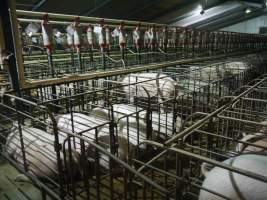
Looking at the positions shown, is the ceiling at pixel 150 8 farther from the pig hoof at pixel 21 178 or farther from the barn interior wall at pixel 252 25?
the pig hoof at pixel 21 178

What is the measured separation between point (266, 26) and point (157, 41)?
18.2 meters

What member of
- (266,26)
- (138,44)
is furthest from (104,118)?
(266,26)

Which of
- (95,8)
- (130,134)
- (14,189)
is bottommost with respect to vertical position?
(14,189)

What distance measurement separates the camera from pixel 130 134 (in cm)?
282

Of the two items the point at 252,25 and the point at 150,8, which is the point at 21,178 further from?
the point at 252,25

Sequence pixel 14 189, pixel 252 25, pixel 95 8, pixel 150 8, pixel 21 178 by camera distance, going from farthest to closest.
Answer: pixel 252 25 → pixel 150 8 → pixel 95 8 → pixel 21 178 → pixel 14 189

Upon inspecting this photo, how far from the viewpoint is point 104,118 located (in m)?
2.82

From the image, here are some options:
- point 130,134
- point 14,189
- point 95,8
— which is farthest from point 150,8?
point 14,189

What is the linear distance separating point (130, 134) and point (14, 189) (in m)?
1.30

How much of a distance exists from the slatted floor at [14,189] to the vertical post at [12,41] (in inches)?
31.9

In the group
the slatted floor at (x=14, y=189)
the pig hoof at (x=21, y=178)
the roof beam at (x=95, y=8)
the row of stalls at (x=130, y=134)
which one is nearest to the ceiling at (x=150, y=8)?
the roof beam at (x=95, y=8)

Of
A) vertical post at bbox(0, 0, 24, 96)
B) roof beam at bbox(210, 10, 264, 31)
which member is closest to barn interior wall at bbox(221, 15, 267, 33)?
roof beam at bbox(210, 10, 264, 31)

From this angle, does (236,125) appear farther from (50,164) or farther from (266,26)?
(266,26)

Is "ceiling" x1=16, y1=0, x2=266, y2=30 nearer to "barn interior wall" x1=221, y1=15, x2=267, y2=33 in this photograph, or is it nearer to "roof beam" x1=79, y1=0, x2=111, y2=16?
"roof beam" x1=79, y1=0, x2=111, y2=16
